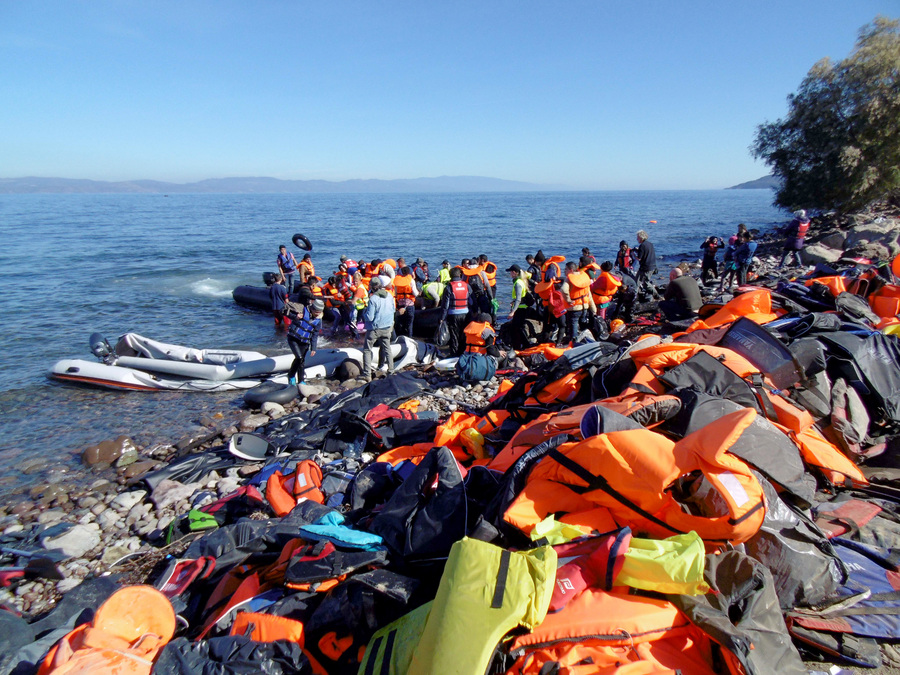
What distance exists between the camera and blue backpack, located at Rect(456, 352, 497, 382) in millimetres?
8008

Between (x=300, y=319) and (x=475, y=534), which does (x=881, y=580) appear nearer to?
(x=475, y=534)

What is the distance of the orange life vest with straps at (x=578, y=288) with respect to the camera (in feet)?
29.3

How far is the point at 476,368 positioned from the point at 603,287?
3.57m

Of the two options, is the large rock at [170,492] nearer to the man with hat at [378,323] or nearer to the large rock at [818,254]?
the man with hat at [378,323]

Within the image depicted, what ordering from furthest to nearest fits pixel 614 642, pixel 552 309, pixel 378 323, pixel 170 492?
pixel 552 309
pixel 378 323
pixel 170 492
pixel 614 642

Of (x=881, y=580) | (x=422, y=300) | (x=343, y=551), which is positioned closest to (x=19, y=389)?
(x=422, y=300)

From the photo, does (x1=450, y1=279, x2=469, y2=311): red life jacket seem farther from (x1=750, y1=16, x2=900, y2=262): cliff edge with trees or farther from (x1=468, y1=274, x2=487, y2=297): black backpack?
(x1=750, y1=16, x2=900, y2=262): cliff edge with trees

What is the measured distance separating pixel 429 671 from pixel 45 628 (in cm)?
310

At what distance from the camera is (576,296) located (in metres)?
9.02

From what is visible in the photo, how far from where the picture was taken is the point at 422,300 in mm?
12453

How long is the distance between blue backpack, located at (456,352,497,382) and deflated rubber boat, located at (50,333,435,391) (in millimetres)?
2344

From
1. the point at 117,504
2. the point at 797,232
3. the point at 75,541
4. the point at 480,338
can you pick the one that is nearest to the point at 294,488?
the point at 75,541

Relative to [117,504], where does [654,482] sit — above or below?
above

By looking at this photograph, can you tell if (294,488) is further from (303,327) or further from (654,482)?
(303,327)
